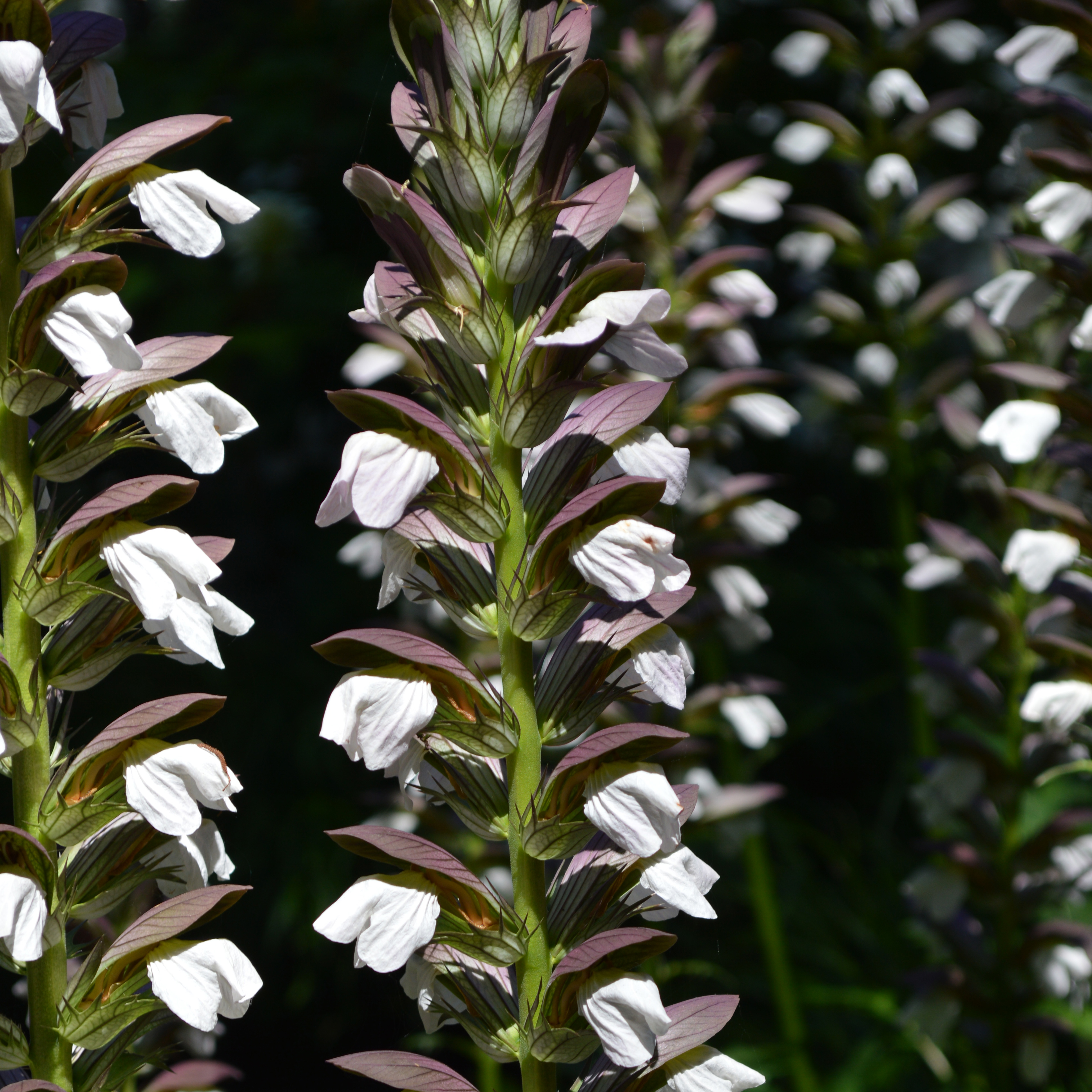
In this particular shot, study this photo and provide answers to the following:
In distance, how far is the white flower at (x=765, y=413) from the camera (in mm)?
2152

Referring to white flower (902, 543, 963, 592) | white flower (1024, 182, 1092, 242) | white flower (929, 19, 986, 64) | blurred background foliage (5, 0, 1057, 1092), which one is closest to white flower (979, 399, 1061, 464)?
white flower (1024, 182, 1092, 242)

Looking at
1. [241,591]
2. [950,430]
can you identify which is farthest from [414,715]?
[241,591]

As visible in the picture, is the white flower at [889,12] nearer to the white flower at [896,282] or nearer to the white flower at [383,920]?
the white flower at [896,282]

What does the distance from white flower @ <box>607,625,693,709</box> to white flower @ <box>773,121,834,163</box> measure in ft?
6.76

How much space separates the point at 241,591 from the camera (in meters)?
3.72

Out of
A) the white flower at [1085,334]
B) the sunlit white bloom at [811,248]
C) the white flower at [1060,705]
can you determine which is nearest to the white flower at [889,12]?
the sunlit white bloom at [811,248]

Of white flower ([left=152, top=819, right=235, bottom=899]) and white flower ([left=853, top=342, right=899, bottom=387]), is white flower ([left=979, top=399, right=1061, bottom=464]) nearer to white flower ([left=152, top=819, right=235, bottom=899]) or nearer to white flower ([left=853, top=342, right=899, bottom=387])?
white flower ([left=853, top=342, right=899, bottom=387])

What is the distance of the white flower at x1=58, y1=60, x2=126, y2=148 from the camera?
100cm

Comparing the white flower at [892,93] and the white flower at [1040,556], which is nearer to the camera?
the white flower at [1040,556]

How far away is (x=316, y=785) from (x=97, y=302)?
276 cm

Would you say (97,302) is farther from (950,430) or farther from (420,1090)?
(950,430)

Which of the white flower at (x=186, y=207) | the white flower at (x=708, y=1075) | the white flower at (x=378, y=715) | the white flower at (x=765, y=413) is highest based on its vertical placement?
the white flower at (x=186, y=207)

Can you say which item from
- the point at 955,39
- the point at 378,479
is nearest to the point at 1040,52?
the point at 955,39

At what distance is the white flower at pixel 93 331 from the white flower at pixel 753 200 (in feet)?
5.04
